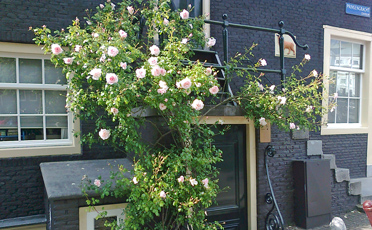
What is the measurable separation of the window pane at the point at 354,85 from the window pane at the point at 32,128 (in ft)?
23.1

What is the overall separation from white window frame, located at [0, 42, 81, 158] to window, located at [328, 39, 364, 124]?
19.0 ft

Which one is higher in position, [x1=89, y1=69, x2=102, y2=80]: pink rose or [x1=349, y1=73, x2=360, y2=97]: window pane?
[x1=349, y1=73, x2=360, y2=97]: window pane

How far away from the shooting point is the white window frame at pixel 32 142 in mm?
4891

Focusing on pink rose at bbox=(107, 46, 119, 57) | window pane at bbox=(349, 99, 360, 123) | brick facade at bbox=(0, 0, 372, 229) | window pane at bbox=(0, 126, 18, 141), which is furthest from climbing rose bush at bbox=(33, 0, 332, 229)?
window pane at bbox=(349, 99, 360, 123)

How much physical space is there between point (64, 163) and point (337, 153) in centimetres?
592

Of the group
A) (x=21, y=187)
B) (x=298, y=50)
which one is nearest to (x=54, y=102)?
(x=21, y=187)

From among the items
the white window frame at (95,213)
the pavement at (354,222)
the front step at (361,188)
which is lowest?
the pavement at (354,222)

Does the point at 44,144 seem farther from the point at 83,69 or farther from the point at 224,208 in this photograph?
the point at 224,208

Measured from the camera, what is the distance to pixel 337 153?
24.2 feet

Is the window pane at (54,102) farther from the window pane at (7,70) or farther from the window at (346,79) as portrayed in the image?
the window at (346,79)

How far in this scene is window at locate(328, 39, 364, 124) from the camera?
760 centimetres

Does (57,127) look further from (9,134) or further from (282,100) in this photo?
(282,100)

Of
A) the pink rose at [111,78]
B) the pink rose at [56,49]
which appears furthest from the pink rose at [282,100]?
the pink rose at [56,49]

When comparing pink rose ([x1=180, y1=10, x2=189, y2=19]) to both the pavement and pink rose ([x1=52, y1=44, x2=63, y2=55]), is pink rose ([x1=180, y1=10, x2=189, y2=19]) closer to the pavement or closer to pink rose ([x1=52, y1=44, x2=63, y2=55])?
pink rose ([x1=52, y1=44, x2=63, y2=55])
